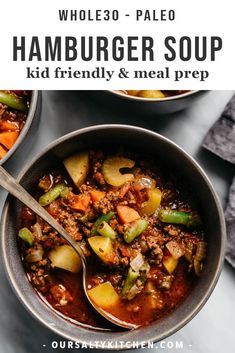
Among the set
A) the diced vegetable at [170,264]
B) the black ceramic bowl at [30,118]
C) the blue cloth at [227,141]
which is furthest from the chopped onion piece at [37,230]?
the blue cloth at [227,141]

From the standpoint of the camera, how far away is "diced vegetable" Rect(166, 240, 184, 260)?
8.30 ft

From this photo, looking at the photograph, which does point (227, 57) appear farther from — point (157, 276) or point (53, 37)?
point (157, 276)

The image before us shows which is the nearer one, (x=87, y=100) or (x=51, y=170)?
(x=51, y=170)

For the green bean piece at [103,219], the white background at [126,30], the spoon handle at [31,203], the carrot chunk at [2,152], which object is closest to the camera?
the spoon handle at [31,203]

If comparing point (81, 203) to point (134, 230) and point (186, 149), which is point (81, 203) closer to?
point (134, 230)

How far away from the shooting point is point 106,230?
247cm

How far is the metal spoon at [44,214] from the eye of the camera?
2410 millimetres

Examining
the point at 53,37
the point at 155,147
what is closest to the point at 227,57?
the point at 155,147

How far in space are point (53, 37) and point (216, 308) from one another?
4.45ft

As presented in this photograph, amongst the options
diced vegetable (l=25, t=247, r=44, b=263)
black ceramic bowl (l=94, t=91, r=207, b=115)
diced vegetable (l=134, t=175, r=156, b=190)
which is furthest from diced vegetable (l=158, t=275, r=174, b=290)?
black ceramic bowl (l=94, t=91, r=207, b=115)

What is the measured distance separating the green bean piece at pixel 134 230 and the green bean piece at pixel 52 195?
30 cm

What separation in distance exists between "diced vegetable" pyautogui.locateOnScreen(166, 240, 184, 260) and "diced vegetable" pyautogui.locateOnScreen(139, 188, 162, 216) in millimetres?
142

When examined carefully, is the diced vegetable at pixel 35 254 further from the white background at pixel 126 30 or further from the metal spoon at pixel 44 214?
the white background at pixel 126 30

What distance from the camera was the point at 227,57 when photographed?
280cm
